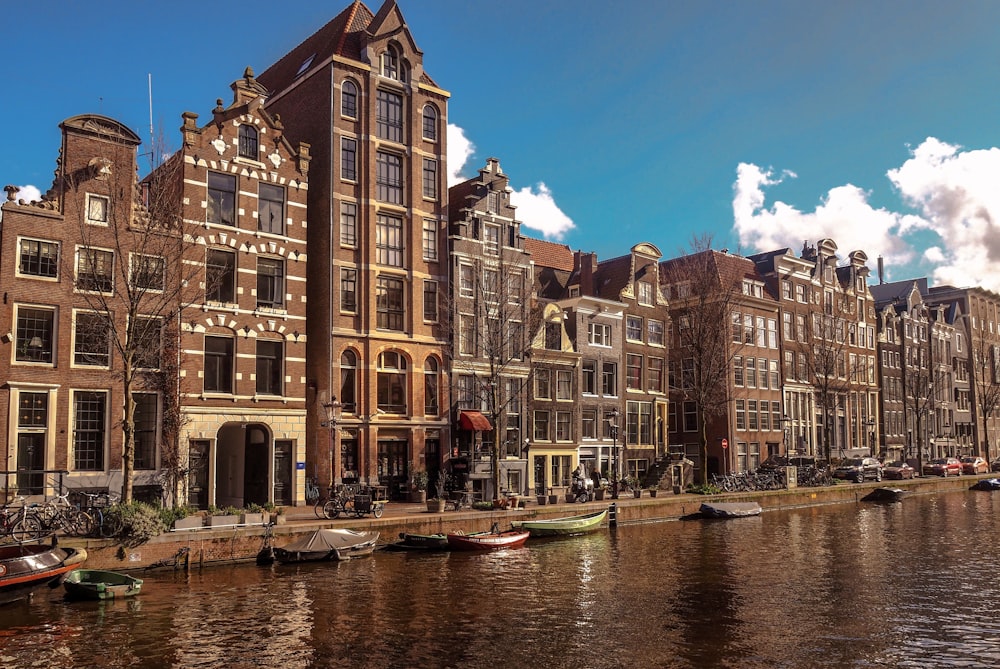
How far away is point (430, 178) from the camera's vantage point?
5069 centimetres

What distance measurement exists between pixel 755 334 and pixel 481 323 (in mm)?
31492

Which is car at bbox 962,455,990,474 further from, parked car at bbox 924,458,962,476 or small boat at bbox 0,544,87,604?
small boat at bbox 0,544,87,604

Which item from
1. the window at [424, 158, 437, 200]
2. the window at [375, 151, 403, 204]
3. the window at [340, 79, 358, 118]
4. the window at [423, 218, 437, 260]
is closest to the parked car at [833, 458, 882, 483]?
the window at [423, 218, 437, 260]

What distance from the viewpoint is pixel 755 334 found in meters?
73.1

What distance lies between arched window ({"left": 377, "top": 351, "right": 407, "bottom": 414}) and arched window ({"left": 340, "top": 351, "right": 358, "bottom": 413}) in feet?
4.65

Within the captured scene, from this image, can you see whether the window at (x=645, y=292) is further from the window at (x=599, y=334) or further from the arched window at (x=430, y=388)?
the arched window at (x=430, y=388)

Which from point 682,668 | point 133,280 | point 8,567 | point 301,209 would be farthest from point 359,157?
point 682,668

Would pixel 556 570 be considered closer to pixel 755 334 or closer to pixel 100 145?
pixel 100 145

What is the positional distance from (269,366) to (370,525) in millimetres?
11482

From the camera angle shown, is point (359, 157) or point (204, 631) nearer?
point (204, 631)

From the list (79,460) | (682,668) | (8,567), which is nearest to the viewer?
(682,668)

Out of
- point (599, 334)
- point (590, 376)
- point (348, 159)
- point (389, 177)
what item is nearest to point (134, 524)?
point (348, 159)

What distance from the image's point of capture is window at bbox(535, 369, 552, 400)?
5516 cm

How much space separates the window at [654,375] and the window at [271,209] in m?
30.1
